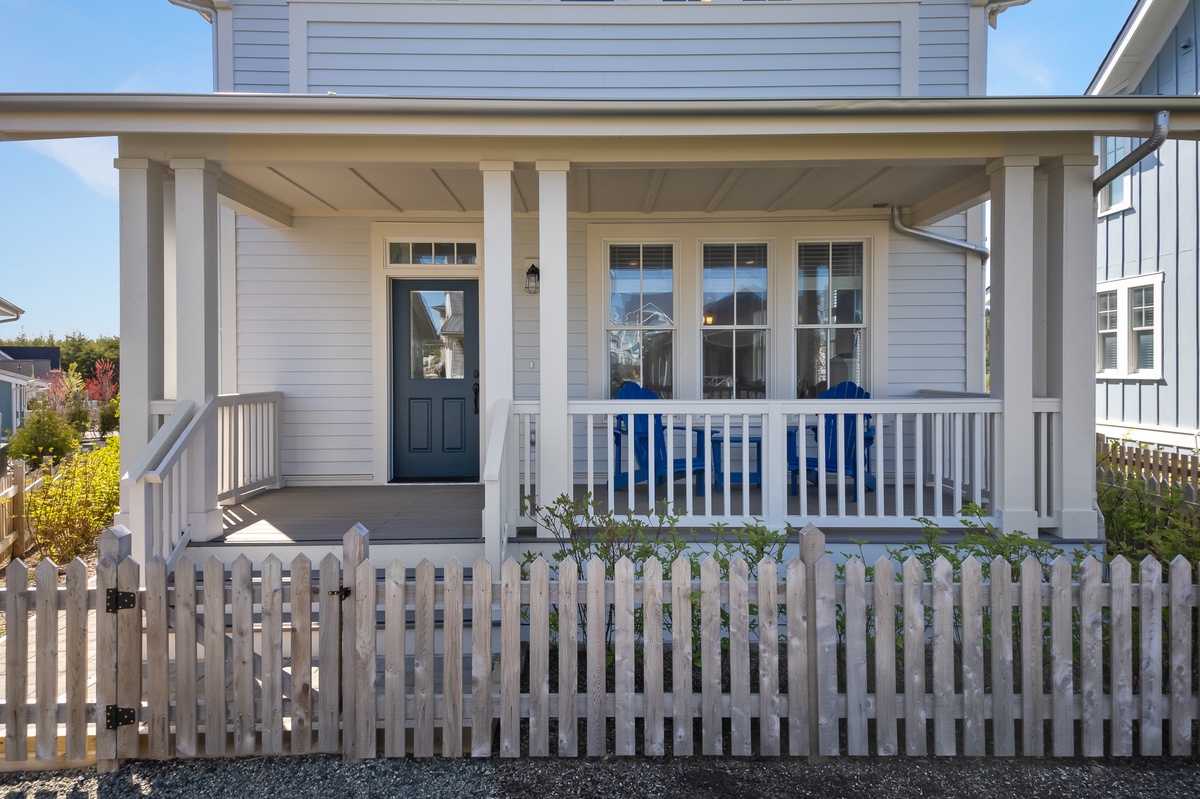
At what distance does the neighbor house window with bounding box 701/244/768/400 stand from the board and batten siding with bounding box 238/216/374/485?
340cm

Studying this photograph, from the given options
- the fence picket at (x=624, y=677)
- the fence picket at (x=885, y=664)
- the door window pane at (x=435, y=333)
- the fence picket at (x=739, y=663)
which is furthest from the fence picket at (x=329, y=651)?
the door window pane at (x=435, y=333)

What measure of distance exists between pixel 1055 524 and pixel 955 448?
2.72ft

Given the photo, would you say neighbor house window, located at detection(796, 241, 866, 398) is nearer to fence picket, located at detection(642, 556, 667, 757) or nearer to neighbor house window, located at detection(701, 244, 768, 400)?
neighbor house window, located at detection(701, 244, 768, 400)

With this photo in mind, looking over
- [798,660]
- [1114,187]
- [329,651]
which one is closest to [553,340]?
[329,651]

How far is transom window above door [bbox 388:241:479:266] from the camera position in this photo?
7441mm

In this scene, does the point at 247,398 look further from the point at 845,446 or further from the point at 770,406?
the point at 845,446

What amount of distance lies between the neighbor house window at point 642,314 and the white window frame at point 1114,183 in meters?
7.25

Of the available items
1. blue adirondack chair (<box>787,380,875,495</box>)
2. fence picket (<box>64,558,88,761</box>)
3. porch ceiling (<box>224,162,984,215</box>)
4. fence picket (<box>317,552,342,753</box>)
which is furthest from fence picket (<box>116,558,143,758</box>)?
blue adirondack chair (<box>787,380,875,495</box>)

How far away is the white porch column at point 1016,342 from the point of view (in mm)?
5027

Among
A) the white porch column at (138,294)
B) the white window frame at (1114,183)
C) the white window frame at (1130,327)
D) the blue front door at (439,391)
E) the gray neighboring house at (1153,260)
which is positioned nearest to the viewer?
the white porch column at (138,294)

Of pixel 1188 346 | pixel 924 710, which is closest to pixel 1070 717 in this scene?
pixel 924 710

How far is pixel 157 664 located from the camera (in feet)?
10.1

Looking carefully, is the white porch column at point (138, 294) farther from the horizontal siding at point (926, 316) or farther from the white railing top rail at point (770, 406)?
the horizontal siding at point (926, 316)

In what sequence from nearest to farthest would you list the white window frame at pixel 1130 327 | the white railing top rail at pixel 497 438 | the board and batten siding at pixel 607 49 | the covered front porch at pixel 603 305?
the white railing top rail at pixel 497 438
the covered front porch at pixel 603 305
the board and batten siding at pixel 607 49
the white window frame at pixel 1130 327
